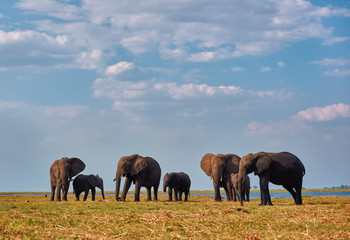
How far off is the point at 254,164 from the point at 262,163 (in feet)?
1.98

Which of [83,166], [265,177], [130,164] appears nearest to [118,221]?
[265,177]

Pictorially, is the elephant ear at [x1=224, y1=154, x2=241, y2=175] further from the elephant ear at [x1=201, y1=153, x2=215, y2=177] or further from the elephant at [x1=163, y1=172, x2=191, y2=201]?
the elephant at [x1=163, y1=172, x2=191, y2=201]

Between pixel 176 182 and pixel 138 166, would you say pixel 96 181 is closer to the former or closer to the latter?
pixel 176 182

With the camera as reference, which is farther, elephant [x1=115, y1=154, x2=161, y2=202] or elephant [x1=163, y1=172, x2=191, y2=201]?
elephant [x1=163, y1=172, x2=191, y2=201]

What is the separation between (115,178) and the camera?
38375 millimetres

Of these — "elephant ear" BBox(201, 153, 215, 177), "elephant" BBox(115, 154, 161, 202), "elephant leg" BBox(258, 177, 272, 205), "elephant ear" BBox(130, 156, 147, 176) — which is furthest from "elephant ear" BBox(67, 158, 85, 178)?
"elephant leg" BBox(258, 177, 272, 205)

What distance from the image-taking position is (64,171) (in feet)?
132

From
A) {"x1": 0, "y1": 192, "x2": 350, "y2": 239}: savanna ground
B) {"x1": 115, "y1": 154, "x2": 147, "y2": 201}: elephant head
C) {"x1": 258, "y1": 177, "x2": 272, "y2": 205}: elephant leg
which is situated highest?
{"x1": 115, "y1": 154, "x2": 147, "y2": 201}: elephant head

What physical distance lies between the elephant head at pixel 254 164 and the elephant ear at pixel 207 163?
10394 millimetres

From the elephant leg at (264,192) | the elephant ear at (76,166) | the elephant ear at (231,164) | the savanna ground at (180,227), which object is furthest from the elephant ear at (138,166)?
the savanna ground at (180,227)

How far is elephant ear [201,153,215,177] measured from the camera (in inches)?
1593

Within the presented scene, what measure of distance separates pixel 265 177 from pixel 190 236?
17.1 metres

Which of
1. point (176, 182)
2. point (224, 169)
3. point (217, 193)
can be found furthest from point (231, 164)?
point (176, 182)

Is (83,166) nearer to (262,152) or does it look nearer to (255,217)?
(262,152)
